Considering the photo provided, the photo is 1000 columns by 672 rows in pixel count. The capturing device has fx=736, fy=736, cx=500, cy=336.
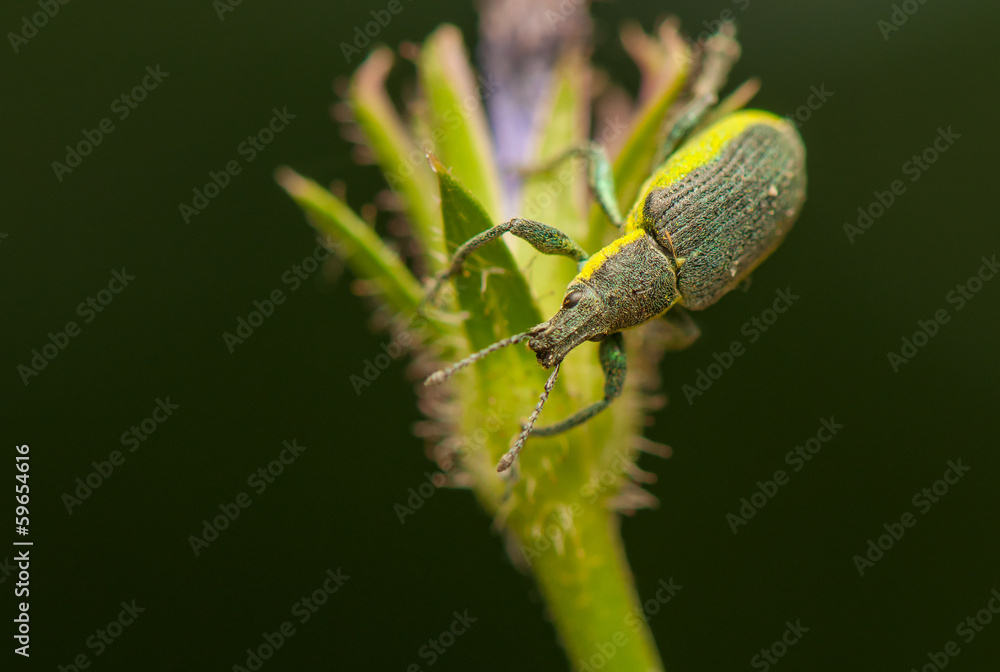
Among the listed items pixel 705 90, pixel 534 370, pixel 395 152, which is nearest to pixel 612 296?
pixel 534 370

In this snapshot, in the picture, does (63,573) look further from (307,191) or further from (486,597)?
(307,191)

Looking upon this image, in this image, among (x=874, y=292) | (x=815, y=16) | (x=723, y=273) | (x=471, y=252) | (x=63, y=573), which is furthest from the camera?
(x=815, y=16)

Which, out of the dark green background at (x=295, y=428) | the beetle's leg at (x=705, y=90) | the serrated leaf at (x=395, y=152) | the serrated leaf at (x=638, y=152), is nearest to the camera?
the serrated leaf at (x=638, y=152)

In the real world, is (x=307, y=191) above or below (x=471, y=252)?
above

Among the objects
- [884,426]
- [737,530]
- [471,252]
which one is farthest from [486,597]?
[471,252]

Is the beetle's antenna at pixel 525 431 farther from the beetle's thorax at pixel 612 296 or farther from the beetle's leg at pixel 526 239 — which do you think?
the beetle's leg at pixel 526 239

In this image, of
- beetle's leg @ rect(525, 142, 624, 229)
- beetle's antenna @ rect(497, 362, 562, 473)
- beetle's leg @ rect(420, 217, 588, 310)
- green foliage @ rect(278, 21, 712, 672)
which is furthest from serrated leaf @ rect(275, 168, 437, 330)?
beetle's leg @ rect(525, 142, 624, 229)

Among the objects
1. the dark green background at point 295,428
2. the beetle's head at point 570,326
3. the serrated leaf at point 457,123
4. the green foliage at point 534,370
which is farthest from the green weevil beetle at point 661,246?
the dark green background at point 295,428
